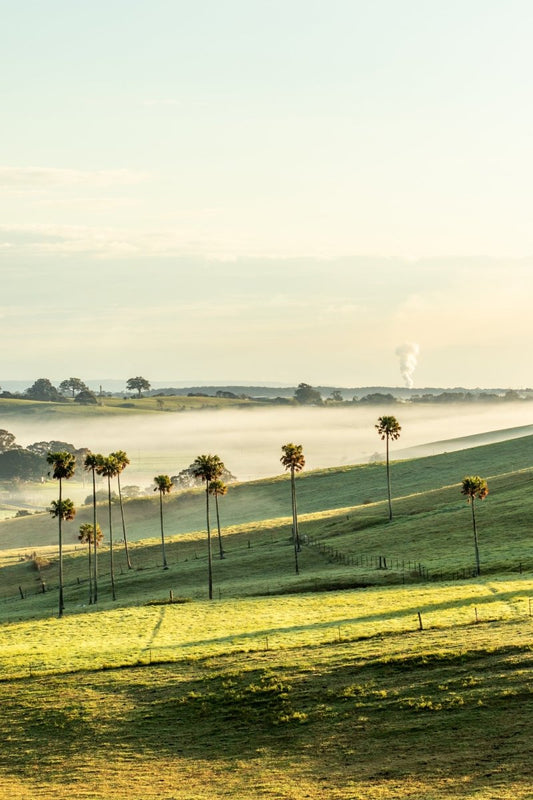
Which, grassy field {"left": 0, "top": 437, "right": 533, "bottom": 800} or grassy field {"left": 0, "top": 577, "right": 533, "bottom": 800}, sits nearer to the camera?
grassy field {"left": 0, "top": 577, "right": 533, "bottom": 800}

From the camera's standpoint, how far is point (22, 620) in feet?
343

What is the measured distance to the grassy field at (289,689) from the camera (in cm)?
4738

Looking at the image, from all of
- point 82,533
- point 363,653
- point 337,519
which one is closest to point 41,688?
point 363,653

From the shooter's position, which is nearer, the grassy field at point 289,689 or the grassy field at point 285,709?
the grassy field at point 285,709

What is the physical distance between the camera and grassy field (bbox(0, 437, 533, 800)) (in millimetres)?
47375

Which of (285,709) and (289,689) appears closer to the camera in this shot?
(285,709)

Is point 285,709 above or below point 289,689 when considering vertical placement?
below

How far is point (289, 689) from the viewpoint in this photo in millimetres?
59188

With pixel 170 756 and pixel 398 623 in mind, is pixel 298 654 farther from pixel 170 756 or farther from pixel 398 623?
pixel 170 756

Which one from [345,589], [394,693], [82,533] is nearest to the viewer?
[394,693]

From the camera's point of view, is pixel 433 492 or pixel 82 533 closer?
pixel 82 533

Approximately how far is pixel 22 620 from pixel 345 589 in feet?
117

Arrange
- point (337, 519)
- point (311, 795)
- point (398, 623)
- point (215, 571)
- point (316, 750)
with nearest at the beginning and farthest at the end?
point (311, 795)
point (316, 750)
point (398, 623)
point (215, 571)
point (337, 519)

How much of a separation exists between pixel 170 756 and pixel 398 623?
1050 inches
